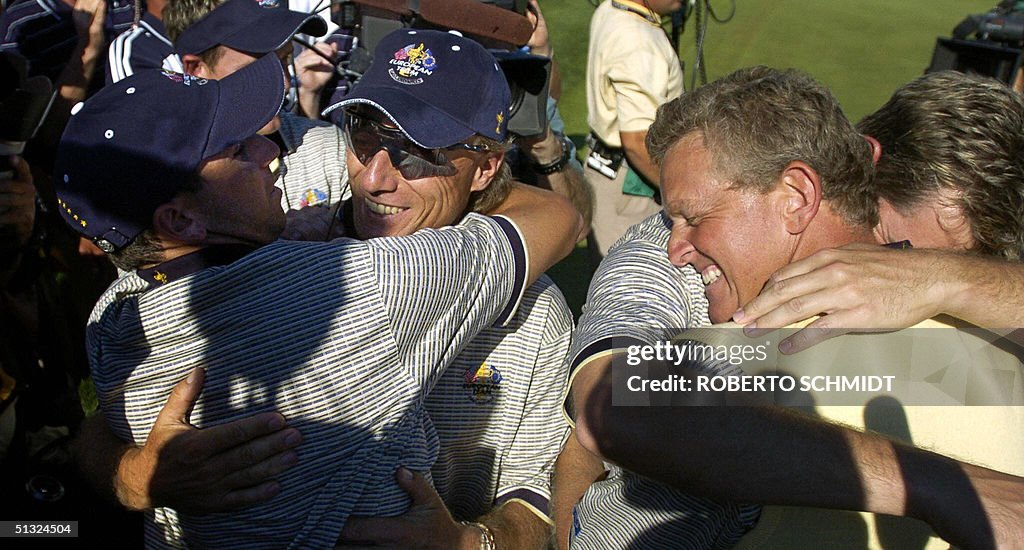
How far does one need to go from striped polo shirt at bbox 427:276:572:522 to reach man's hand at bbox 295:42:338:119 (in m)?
2.12

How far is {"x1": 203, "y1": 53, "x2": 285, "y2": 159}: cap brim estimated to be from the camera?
66.7 inches

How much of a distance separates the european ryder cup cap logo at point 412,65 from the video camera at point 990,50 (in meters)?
3.92

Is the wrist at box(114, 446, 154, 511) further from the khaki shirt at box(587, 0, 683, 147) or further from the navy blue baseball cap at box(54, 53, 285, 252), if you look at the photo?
the khaki shirt at box(587, 0, 683, 147)

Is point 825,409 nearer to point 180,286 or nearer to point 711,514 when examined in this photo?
point 711,514

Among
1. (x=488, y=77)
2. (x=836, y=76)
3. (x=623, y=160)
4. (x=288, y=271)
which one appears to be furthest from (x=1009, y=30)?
(x=288, y=271)

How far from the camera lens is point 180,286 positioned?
4.87 feet

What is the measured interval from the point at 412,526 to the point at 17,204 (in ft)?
7.95

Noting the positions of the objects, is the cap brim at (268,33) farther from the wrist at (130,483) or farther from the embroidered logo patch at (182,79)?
the wrist at (130,483)

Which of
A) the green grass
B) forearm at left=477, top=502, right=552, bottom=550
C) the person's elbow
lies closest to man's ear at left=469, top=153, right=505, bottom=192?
the person's elbow

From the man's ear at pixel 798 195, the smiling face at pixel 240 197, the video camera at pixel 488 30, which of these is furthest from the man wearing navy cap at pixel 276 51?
the man's ear at pixel 798 195

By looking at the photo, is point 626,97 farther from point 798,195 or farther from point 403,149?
point 798,195

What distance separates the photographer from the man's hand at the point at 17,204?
3100 mm

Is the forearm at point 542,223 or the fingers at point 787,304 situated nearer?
the fingers at point 787,304

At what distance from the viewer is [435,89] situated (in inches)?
78.5
